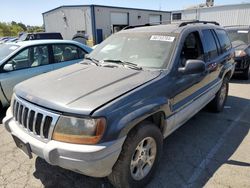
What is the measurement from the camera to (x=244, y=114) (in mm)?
5020

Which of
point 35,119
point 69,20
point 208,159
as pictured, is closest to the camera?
point 35,119

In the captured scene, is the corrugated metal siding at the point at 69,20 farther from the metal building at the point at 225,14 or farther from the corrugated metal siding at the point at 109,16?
the metal building at the point at 225,14

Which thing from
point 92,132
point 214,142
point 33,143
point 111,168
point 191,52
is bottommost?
point 214,142

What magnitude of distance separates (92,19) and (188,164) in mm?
21981

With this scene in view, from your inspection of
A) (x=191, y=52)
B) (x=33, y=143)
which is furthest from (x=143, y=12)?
(x=33, y=143)

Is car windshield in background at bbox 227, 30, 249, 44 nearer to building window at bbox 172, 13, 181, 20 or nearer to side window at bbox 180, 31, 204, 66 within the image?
side window at bbox 180, 31, 204, 66

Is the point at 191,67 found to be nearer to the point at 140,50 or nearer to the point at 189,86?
the point at 189,86

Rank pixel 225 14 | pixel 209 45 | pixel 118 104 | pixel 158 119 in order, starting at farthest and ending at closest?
pixel 225 14 → pixel 209 45 → pixel 158 119 → pixel 118 104

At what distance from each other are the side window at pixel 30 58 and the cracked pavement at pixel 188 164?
143cm

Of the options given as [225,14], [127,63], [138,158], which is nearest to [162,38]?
[127,63]

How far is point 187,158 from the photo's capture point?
11.0ft

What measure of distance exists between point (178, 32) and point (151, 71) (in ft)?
2.89

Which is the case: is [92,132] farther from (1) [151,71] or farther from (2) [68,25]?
(2) [68,25]

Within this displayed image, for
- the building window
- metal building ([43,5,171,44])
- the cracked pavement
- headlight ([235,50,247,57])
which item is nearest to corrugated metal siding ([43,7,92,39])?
metal building ([43,5,171,44])
